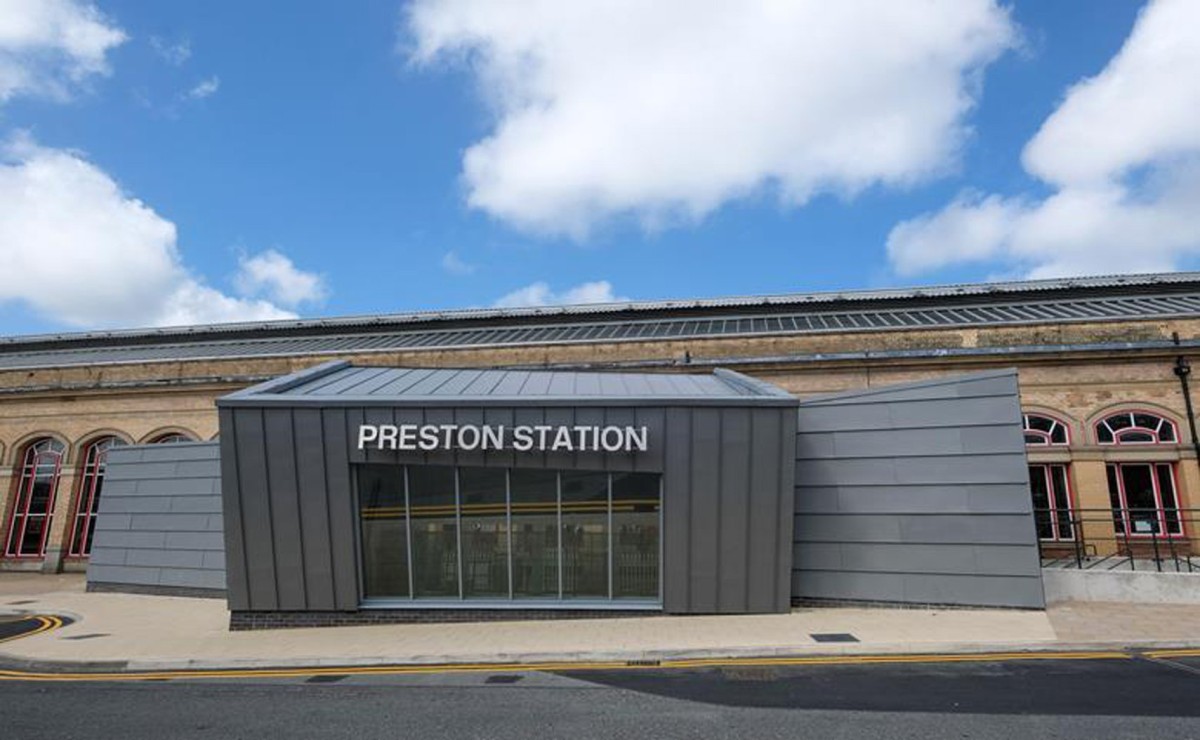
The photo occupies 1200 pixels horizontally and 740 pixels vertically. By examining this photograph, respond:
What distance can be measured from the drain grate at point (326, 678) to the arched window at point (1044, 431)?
17.0 metres

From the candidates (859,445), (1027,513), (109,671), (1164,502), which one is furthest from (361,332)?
(1164,502)

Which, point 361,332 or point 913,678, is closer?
point 913,678

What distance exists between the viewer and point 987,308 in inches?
906

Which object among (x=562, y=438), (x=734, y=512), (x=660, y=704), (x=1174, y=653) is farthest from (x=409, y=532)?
(x=1174, y=653)

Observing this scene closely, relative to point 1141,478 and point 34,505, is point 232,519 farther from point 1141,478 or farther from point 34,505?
point 1141,478

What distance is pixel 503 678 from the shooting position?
867cm

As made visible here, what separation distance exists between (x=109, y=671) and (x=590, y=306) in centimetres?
1984

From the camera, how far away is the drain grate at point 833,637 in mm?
9906

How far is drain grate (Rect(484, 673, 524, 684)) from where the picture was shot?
8.47 metres

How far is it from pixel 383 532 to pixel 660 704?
23.7 feet

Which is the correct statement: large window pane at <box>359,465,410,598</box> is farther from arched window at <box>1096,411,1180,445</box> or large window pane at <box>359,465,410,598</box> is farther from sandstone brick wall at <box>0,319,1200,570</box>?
arched window at <box>1096,411,1180,445</box>

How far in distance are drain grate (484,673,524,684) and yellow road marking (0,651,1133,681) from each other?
29 cm

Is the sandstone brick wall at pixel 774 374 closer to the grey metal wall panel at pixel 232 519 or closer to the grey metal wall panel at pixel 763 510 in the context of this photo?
the grey metal wall panel at pixel 763 510

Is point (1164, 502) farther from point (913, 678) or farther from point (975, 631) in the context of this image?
point (913, 678)
